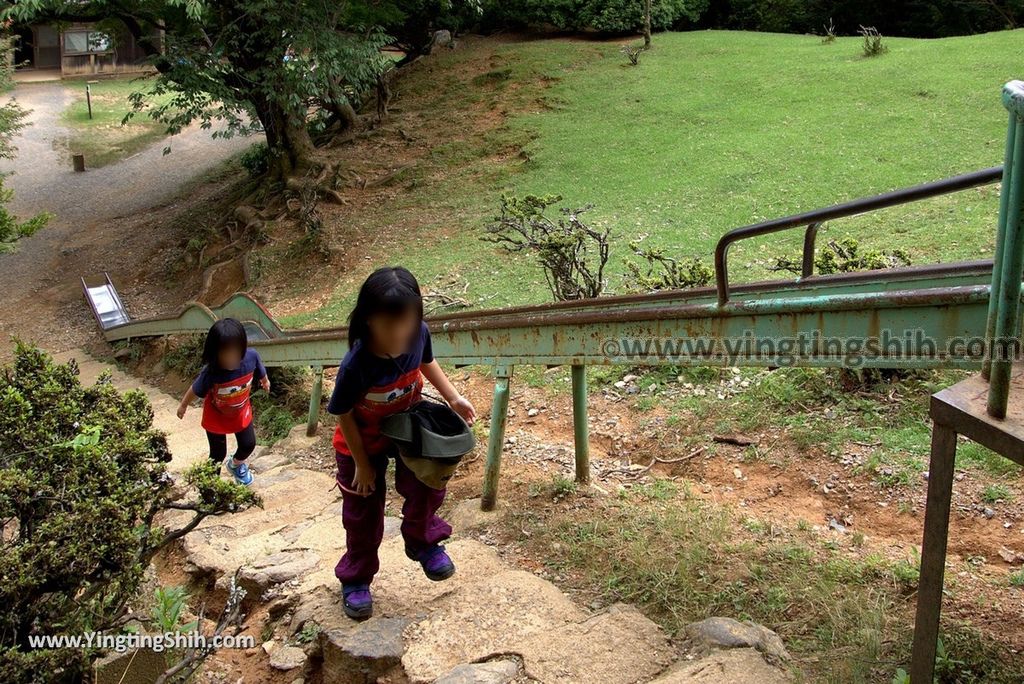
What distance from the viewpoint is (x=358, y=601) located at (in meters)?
3.42

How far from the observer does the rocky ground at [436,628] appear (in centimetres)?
285

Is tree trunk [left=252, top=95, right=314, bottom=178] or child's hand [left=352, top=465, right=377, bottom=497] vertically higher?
tree trunk [left=252, top=95, right=314, bottom=178]

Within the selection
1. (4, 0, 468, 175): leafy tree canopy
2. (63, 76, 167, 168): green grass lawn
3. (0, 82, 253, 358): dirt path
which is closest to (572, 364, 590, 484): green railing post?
(4, 0, 468, 175): leafy tree canopy

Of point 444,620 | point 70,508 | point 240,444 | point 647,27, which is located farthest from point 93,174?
point 444,620

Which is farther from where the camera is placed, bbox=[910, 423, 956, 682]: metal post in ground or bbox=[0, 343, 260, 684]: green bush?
bbox=[0, 343, 260, 684]: green bush

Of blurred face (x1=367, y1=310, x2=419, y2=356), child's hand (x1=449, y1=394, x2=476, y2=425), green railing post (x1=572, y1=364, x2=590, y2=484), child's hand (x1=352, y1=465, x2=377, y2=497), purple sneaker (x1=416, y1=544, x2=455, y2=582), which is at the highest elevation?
blurred face (x1=367, y1=310, x2=419, y2=356)

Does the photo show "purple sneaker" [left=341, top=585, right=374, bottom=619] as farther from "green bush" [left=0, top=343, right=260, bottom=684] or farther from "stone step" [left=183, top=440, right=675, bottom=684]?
"green bush" [left=0, top=343, right=260, bottom=684]

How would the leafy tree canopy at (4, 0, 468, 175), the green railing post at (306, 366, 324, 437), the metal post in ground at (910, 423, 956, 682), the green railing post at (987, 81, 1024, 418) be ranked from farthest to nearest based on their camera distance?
the leafy tree canopy at (4, 0, 468, 175) → the green railing post at (306, 366, 324, 437) → the metal post in ground at (910, 423, 956, 682) → the green railing post at (987, 81, 1024, 418)

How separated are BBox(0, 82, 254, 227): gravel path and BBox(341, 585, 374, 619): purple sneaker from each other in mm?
19084

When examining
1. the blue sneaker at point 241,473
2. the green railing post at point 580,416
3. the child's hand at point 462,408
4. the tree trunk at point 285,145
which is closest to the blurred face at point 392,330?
the child's hand at point 462,408

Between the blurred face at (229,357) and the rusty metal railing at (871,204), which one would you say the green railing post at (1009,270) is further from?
the blurred face at (229,357)

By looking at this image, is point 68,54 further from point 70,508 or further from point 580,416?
point 70,508

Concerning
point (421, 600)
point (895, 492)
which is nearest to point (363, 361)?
point (421, 600)

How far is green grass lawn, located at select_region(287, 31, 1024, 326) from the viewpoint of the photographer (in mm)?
9430
